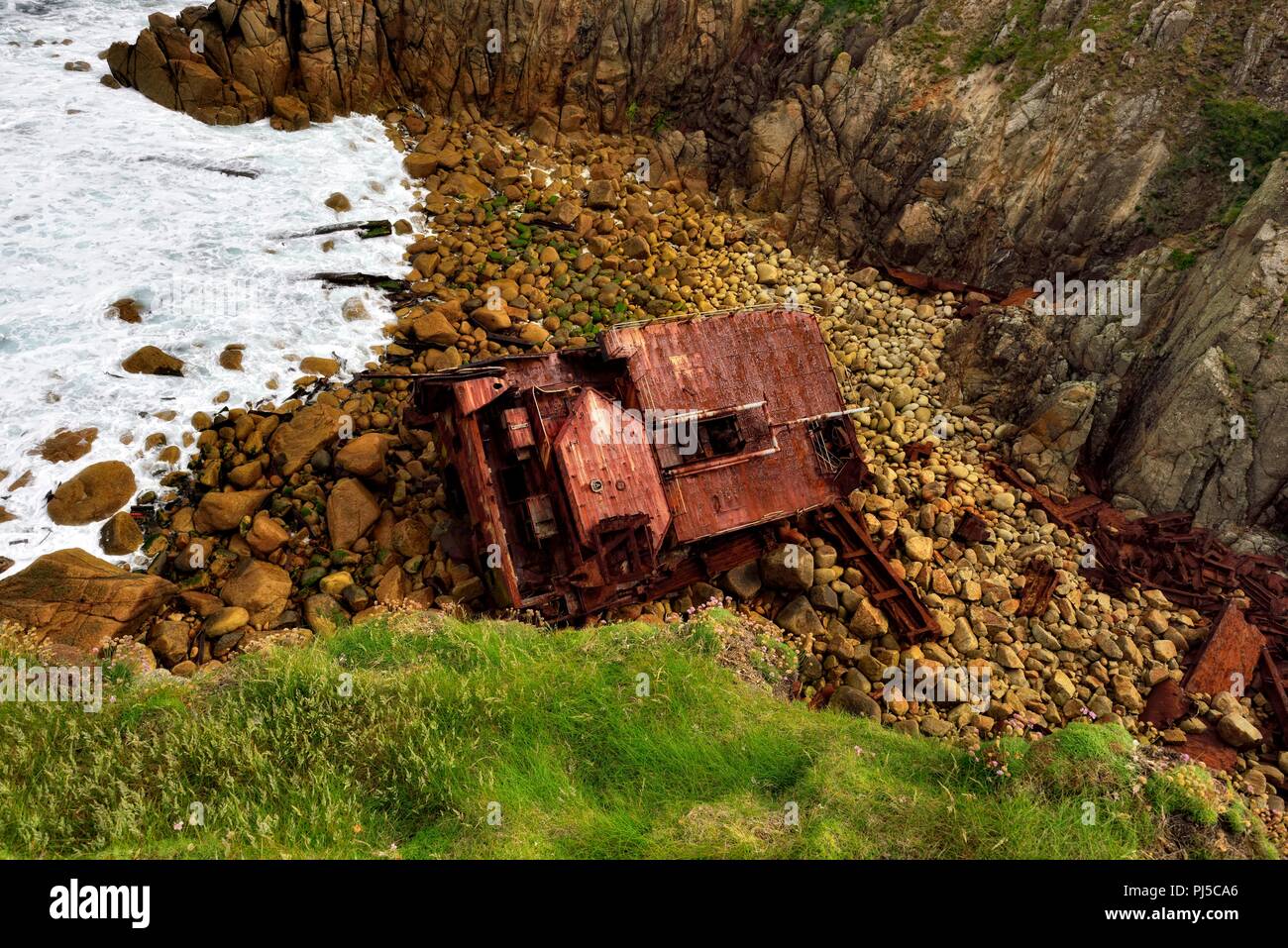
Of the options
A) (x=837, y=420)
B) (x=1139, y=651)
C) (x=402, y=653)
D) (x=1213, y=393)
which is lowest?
(x=1139, y=651)

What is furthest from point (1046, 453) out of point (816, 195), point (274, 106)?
point (274, 106)

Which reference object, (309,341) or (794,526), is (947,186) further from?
(309,341)

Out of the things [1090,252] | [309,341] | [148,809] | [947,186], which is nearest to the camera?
[148,809]

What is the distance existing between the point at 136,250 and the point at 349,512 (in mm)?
10147

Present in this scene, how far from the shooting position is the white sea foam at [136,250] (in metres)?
13.9

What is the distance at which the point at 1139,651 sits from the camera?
43.9ft

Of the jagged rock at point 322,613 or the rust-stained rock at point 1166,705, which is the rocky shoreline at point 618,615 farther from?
the rust-stained rock at point 1166,705

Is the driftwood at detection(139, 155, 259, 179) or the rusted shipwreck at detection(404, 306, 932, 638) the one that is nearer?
the rusted shipwreck at detection(404, 306, 932, 638)

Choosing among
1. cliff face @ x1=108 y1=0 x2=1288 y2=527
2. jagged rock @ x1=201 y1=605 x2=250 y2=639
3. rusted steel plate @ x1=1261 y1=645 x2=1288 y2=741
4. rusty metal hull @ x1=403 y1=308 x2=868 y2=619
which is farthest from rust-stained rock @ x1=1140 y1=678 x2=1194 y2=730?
jagged rock @ x1=201 y1=605 x2=250 y2=639

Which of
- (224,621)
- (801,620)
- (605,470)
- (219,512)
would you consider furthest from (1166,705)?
(219,512)

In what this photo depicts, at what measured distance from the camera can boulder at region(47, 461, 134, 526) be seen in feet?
41.1

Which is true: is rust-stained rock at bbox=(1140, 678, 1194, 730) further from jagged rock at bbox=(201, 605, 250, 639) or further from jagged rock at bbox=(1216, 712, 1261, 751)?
jagged rock at bbox=(201, 605, 250, 639)

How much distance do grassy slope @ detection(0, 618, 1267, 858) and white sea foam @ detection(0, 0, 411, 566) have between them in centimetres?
766

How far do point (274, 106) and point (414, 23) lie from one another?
16.5ft
